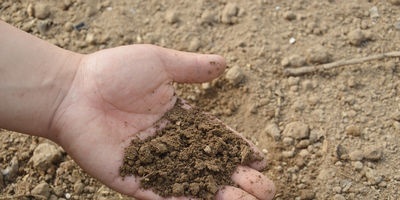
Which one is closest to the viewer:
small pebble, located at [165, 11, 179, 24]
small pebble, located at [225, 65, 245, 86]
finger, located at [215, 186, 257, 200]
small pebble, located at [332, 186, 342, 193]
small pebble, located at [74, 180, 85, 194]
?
finger, located at [215, 186, 257, 200]

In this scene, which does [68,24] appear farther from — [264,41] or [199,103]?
[264,41]

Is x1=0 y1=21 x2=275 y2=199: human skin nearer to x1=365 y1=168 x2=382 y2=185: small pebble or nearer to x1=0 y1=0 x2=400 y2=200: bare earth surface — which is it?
x1=0 y1=0 x2=400 y2=200: bare earth surface

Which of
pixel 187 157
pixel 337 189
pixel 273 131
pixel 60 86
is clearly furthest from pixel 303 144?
pixel 60 86

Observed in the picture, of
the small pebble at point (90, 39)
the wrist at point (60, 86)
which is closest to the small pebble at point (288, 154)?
the wrist at point (60, 86)

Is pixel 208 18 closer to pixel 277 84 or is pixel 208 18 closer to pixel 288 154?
pixel 277 84

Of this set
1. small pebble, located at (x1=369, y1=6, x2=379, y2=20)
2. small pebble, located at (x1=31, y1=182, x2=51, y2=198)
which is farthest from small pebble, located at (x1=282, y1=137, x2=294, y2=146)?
small pebble, located at (x1=31, y1=182, x2=51, y2=198)
